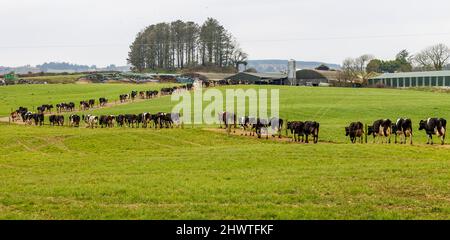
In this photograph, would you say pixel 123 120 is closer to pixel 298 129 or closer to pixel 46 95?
pixel 298 129

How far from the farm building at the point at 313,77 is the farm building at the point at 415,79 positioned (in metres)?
9.17

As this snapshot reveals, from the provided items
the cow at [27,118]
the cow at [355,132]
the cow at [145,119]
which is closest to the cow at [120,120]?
the cow at [145,119]

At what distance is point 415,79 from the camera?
11231 centimetres

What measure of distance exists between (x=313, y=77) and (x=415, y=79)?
2306 centimetres

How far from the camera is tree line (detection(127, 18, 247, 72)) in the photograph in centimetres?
16288

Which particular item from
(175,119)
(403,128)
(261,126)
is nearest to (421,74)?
(175,119)

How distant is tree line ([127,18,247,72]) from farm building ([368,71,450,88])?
5581 cm

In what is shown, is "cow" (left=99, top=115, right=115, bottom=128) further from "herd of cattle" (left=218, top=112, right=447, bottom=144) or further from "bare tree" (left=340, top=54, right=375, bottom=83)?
"bare tree" (left=340, top=54, right=375, bottom=83)

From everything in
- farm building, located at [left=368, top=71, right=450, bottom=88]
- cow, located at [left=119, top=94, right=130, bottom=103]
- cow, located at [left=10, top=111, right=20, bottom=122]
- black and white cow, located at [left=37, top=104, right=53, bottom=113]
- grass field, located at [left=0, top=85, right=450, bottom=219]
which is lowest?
grass field, located at [left=0, top=85, right=450, bottom=219]

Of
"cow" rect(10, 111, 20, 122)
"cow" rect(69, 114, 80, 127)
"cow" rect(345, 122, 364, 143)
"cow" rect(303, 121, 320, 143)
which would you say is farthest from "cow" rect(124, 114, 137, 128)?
"cow" rect(345, 122, 364, 143)

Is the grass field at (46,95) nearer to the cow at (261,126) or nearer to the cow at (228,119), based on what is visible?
the cow at (228,119)

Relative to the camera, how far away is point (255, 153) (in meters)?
24.6

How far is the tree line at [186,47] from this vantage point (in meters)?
163
